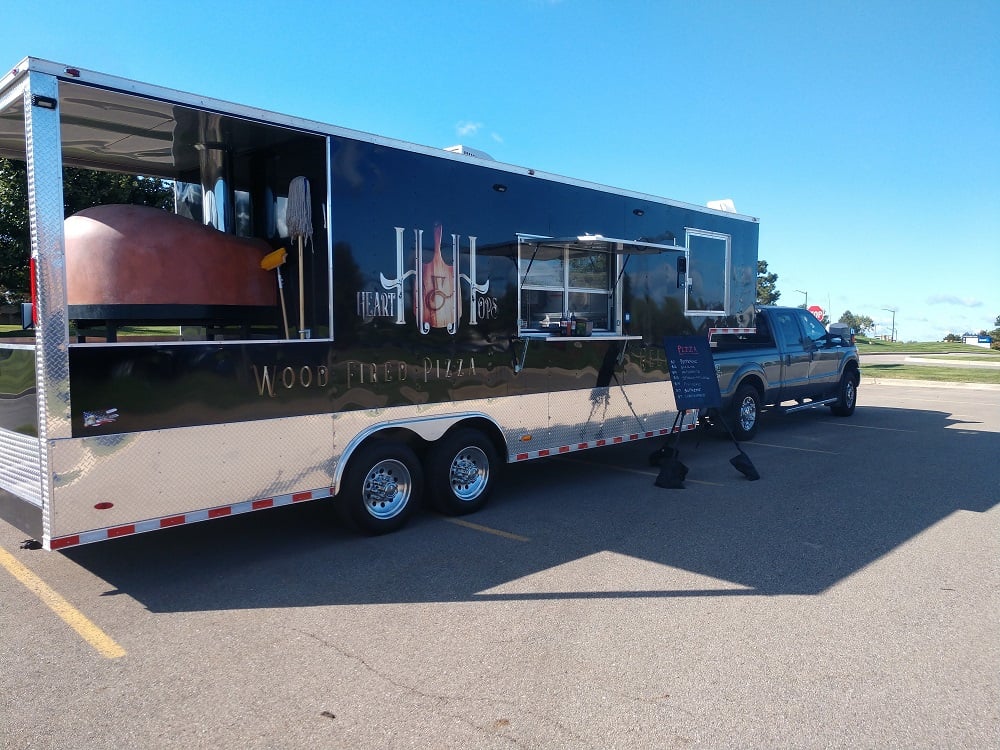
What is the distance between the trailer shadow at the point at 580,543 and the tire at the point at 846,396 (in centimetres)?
464

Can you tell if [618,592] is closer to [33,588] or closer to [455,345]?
[455,345]

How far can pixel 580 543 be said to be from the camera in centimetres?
612

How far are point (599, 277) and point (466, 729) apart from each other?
5.76m

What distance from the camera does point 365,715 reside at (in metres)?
3.48

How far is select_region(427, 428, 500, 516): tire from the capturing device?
21.5 ft

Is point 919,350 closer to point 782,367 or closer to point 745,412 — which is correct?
point 782,367

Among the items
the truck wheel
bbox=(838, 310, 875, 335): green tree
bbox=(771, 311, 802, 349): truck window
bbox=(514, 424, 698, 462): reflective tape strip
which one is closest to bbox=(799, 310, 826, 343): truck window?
bbox=(771, 311, 802, 349): truck window

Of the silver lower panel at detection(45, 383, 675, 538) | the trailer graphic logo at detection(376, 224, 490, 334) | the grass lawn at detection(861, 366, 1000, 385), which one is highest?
the trailer graphic logo at detection(376, 224, 490, 334)

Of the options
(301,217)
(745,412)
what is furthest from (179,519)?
(745,412)

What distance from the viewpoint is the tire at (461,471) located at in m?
6.56

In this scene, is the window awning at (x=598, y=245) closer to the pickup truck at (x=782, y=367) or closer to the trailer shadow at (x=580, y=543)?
the pickup truck at (x=782, y=367)

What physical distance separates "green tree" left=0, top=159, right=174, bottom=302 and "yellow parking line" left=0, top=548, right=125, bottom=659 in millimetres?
6714

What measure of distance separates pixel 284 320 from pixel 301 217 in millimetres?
837

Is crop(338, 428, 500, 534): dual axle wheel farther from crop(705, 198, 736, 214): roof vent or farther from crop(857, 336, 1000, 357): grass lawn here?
crop(857, 336, 1000, 357): grass lawn
